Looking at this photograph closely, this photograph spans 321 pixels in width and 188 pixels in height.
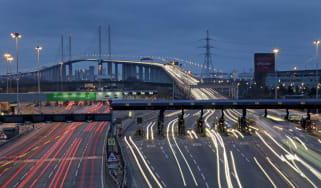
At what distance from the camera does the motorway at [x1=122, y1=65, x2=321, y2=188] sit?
81.0 feet

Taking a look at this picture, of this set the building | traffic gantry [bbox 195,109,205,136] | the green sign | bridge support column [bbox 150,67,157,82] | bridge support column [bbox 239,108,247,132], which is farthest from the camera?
bridge support column [bbox 150,67,157,82]

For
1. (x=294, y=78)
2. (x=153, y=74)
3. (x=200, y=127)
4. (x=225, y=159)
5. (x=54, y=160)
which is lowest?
(x=54, y=160)

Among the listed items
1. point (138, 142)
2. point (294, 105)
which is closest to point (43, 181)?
point (138, 142)

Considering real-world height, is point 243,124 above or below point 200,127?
above

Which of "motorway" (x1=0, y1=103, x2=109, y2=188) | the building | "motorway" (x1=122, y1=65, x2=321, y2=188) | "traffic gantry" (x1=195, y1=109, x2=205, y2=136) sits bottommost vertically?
"motorway" (x1=0, y1=103, x2=109, y2=188)

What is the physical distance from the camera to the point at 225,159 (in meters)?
31.8

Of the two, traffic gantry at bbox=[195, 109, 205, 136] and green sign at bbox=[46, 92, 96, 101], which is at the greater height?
green sign at bbox=[46, 92, 96, 101]

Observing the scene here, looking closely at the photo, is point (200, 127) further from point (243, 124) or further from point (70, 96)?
point (70, 96)

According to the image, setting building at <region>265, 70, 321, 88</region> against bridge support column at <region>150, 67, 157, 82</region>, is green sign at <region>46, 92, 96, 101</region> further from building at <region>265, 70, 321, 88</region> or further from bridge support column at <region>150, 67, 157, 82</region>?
building at <region>265, 70, 321, 88</region>

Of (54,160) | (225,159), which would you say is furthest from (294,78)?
(54,160)

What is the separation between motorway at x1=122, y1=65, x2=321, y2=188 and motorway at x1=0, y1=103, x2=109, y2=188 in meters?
→ 3.70

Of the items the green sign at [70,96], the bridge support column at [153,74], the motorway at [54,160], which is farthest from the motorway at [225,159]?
the bridge support column at [153,74]

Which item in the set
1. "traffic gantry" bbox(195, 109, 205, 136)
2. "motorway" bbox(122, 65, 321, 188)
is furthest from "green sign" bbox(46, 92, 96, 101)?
"traffic gantry" bbox(195, 109, 205, 136)

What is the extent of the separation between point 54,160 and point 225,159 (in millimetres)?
17858
